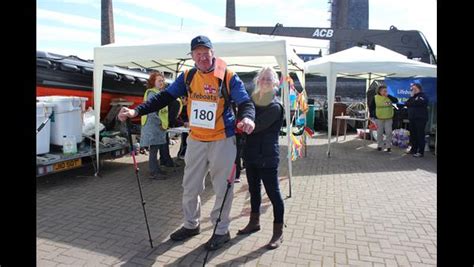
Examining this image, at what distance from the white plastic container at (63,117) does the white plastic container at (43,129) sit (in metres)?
0.13

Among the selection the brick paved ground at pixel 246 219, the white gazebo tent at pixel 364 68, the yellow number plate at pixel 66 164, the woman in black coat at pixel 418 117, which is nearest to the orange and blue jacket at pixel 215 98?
the brick paved ground at pixel 246 219

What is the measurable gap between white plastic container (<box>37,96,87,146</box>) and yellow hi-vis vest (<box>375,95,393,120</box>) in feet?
24.2

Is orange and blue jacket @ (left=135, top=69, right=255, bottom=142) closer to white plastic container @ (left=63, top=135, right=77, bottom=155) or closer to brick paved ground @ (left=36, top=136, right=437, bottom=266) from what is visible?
brick paved ground @ (left=36, top=136, right=437, bottom=266)

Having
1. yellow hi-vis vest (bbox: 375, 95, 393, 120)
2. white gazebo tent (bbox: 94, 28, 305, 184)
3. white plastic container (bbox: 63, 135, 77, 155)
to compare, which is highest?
white gazebo tent (bbox: 94, 28, 305, 184)

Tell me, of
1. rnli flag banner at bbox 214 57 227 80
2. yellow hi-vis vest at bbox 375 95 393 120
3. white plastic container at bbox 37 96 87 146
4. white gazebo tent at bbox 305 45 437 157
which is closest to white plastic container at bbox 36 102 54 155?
white plastic container at bbox 37 96 87 146

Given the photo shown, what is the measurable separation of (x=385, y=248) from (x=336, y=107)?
10879mm

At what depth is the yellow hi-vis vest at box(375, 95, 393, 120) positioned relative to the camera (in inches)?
381

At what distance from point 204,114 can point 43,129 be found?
3.40 m

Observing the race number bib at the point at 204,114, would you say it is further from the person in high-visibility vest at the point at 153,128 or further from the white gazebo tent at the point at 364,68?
the white gazebo tent at the point at 364,68

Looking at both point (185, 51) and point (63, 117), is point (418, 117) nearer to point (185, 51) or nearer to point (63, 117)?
point (185, 51)
